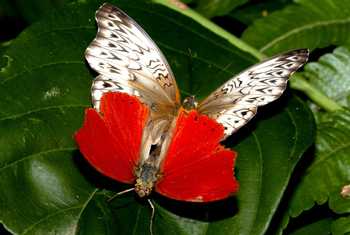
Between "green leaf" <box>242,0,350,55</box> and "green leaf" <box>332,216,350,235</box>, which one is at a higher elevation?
"green leaf" <box>242,0,350,55</box>

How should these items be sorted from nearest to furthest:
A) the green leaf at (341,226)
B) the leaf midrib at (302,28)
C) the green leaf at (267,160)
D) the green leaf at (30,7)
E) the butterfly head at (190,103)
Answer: the green leaf at (267,160), the green leaf at (341,226), the butterfly head at (190,103), the leaf midrib at (302,28), the green leaf at (30,7)

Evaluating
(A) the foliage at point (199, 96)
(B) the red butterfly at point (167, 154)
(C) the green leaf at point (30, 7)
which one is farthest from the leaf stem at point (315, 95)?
(C) the green leaf at point (30, 7)

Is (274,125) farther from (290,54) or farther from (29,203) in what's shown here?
(29,203)

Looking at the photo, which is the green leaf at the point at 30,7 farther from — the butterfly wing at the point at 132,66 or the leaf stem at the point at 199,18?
the butterfly wing at the point at 132,66

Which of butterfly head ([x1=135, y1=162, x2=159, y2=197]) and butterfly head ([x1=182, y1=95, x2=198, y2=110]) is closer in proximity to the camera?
butterfly head ([x1=135, y1=162, x2=159, y2=197])

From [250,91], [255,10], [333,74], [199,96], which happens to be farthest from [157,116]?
[255,10]

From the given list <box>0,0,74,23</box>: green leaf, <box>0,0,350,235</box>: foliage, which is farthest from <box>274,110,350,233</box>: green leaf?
<box>0,0,74,23</box>: green leaf

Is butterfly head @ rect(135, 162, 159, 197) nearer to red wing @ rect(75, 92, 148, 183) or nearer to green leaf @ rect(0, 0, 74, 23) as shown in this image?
red wing @ rect(75, 92, 148, 183)
